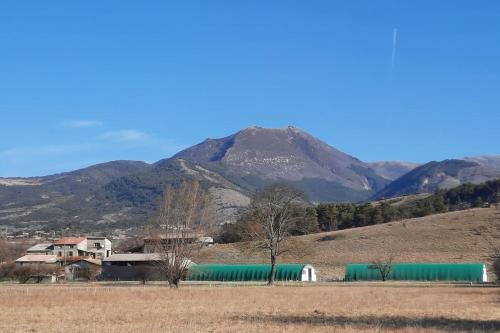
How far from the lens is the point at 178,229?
72.6 metres

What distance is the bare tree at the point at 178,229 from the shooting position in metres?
70.6

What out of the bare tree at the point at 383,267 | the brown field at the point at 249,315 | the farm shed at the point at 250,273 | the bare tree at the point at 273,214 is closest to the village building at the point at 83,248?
the farm shed at the point at 250,273

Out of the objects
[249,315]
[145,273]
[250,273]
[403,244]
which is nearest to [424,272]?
[250,273]

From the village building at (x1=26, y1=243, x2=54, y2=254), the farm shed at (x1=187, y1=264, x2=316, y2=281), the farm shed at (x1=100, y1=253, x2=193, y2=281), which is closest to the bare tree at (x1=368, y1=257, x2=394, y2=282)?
the farm shed at (x1=187, y1=264, x2=316, y2=281)

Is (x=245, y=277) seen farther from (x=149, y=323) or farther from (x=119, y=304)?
(x=149, y=323)

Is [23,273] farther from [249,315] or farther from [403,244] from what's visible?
[249,315]

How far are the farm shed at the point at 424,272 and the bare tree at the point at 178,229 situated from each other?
98.7ft

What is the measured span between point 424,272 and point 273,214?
2413 centimetres

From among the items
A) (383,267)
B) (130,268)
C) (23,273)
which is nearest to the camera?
(383,267)

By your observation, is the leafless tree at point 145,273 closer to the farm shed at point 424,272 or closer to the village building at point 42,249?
the farm shed at point 424,272

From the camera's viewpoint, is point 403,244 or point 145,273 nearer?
point 145,273

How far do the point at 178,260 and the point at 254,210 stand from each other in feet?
61.3

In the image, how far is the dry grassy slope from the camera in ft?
359

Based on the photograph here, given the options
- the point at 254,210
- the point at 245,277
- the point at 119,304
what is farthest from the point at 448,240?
the point at 119,304
